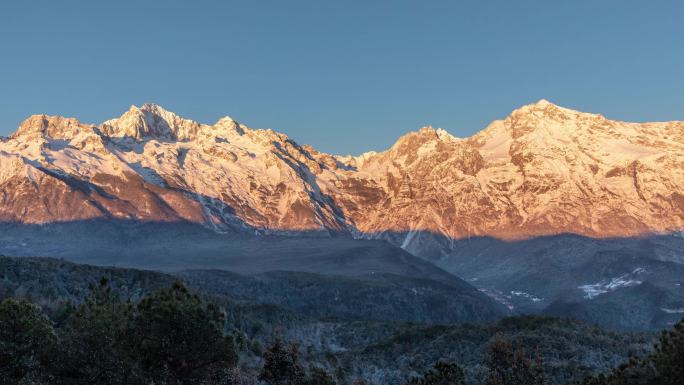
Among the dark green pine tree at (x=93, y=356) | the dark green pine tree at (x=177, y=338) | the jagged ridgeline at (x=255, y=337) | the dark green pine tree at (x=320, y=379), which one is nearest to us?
the dark green pine tree at (x=93, y=356)

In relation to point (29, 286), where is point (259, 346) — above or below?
below

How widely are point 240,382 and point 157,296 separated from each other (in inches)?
686

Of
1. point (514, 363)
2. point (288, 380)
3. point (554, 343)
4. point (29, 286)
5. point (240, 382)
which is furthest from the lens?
point (29, 286)

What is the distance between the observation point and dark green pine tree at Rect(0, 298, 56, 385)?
127 feet

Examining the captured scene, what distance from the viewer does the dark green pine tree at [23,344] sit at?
38750 mm

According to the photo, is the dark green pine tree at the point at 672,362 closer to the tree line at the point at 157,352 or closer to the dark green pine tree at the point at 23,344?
the tree line at the point at 157,352

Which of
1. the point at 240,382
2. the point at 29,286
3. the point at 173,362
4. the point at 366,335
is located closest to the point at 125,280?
the point at 29,286

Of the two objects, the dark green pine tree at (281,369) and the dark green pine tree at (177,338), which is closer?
the dark green pine tree at (177,338)

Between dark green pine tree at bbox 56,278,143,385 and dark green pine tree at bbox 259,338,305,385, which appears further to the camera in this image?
dark green pine tree at bbox 259,338,305,385

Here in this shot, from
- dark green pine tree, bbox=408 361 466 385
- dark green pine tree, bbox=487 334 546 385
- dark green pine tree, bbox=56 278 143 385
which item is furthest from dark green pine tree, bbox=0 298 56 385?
dark green pine tree, bbox=487 334 546 385

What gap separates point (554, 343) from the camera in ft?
321

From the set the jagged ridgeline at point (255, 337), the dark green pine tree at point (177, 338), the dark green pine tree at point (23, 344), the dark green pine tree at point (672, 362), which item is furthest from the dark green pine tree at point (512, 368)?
the dark green pine tree at point (23, 344)

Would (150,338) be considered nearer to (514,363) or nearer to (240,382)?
(240,382)

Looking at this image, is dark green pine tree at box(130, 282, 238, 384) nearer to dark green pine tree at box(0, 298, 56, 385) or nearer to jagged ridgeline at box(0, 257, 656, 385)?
jagged ridgeline at box(0, 257, 656, 385)
